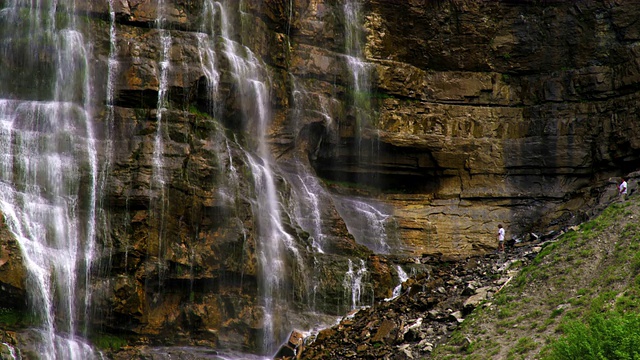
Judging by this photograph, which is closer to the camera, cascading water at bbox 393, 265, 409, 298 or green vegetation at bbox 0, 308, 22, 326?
green vegetation at bbox 0, 308, 22, 326

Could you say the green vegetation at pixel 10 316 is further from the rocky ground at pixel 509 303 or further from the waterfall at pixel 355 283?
the waterfall at pixel 355 283

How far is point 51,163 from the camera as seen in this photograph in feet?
105

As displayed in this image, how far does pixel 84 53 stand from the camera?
34.4 metres

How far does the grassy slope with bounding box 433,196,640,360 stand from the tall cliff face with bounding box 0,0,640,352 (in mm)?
5763

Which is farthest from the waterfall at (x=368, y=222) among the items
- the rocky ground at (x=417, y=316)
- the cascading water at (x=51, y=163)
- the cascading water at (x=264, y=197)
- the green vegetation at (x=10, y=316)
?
the green vegetation at (x=10, y=316)

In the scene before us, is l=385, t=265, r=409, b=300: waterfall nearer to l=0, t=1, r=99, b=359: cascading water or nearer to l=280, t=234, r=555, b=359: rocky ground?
l=280, t=234, r=555, b=359: rocky ground

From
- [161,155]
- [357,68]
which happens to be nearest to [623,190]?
[357,68]

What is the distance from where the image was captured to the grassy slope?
88.3 feet

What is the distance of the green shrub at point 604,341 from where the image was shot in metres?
21.2

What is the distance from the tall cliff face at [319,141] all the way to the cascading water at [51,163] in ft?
1.38

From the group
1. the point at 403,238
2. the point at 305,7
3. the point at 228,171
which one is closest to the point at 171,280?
the point at 228,171

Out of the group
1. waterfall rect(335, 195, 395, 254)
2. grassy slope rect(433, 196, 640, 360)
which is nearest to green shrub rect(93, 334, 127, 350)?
grassy slope rect(433, 196, 640, 360)

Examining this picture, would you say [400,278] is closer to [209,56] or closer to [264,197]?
[264,197]

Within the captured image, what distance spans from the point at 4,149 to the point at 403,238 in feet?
67.4
